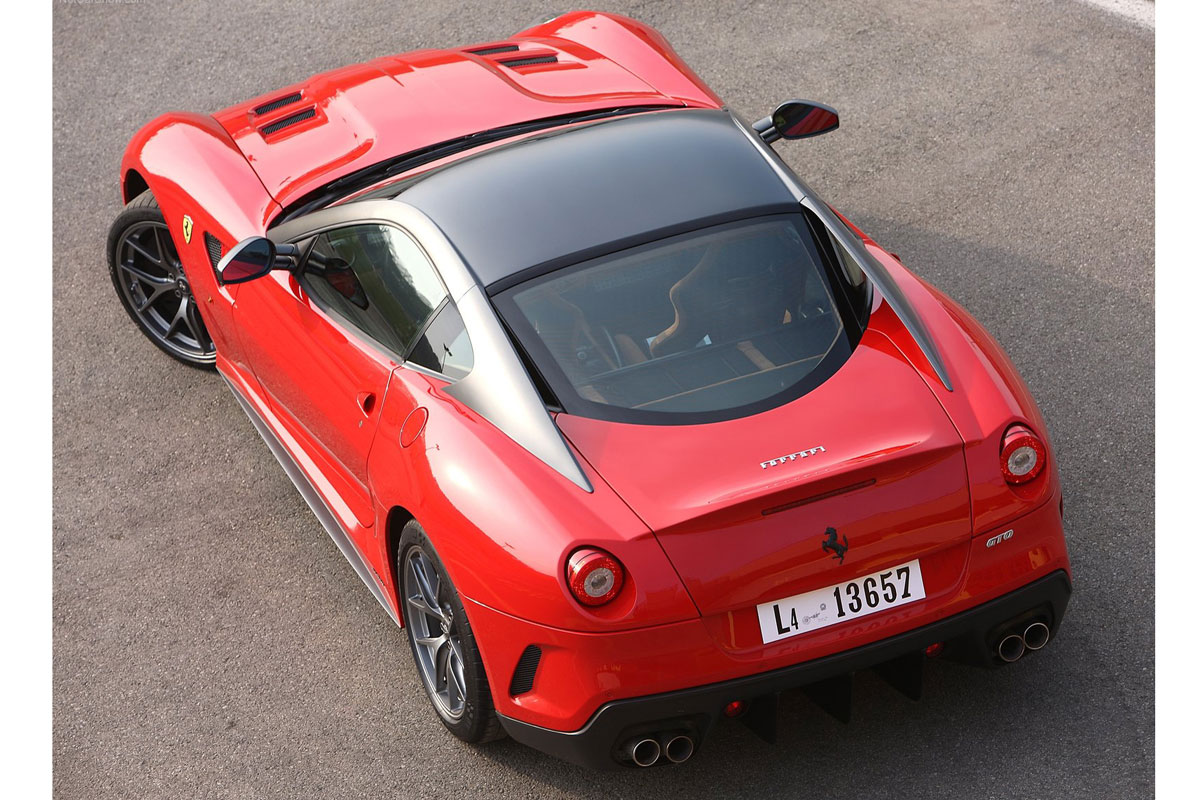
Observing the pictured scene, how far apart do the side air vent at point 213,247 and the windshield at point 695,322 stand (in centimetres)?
193

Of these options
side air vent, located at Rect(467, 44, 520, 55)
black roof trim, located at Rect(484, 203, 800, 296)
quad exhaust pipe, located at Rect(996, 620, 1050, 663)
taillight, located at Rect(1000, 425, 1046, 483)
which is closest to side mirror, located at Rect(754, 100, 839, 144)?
black roof trim, located at Rect(484, 203, 800, 296)

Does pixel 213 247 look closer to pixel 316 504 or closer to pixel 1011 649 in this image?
pixel 316 504

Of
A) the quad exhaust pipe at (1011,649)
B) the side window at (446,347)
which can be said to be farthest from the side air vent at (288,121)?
the quad exhaust pipe at (1011,649)

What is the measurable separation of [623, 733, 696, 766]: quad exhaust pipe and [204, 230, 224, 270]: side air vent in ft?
9.46

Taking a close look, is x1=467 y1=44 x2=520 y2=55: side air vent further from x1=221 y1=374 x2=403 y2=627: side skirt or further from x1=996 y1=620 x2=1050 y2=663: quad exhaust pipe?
x1=996 y1=620 x2=1050 y2=663: quad exhaust pipe

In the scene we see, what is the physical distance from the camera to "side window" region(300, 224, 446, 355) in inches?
171

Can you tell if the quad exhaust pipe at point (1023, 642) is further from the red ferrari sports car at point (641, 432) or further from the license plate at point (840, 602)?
the license plate at point (840, 602)

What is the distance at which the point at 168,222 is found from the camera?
5871 mm

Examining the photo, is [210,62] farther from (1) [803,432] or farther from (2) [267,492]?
(1) [803,432]

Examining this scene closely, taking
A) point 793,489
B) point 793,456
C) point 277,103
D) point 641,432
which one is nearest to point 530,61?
point 277,103

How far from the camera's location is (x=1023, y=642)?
154 inches

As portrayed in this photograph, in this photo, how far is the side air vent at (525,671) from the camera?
145 inches

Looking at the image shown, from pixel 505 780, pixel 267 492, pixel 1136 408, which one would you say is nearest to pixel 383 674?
pixel 505 780

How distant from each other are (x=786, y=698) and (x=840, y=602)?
0.85 m
